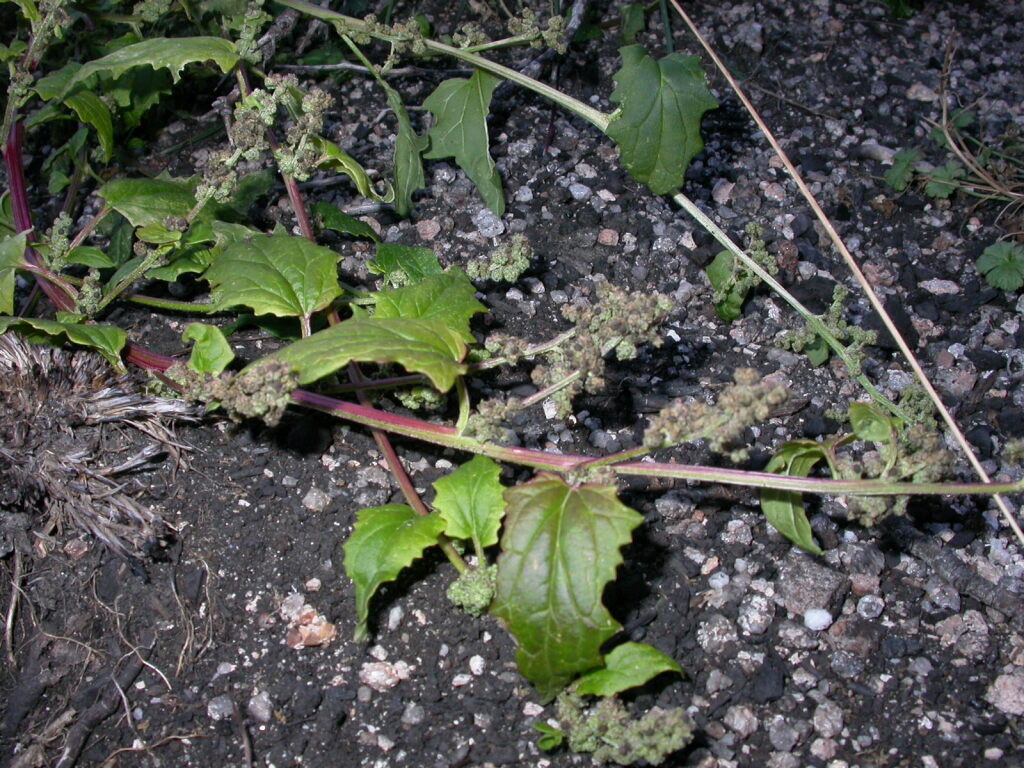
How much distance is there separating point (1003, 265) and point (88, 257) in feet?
8.94

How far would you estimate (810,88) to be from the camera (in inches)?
141

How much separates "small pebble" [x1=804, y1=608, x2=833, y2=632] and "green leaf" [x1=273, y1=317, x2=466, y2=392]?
1026 millimetres

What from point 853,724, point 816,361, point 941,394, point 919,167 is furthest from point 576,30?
point 853,724

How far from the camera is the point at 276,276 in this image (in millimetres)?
2334

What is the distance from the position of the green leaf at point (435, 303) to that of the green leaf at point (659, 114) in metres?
0.62

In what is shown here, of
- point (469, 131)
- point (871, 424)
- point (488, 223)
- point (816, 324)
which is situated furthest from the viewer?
point (488, 223)

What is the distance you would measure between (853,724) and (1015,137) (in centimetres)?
239

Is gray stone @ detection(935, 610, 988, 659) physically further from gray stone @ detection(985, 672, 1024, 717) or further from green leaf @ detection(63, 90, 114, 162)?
green leaf @ detection(63, 90, 114, 162)

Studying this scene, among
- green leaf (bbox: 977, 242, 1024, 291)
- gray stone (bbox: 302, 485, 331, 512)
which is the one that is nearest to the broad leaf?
gray stone (bbox: 302, 485, 331, 512)

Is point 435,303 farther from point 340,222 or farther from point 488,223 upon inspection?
point 488,223

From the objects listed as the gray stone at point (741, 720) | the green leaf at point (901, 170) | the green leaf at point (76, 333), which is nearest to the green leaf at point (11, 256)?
the green leaf at point (76, 333)

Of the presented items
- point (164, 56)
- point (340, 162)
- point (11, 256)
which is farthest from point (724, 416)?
point (11, 256)

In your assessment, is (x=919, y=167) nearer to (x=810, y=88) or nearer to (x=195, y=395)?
(x=810, y=88)

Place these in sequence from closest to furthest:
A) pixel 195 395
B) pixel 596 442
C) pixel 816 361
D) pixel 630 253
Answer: pixel 195 395 < pixel 596 442 < pixel 816 361 < pixel 630 253
